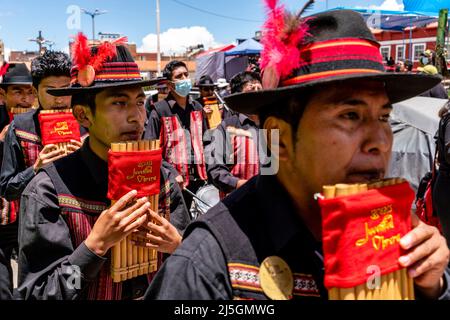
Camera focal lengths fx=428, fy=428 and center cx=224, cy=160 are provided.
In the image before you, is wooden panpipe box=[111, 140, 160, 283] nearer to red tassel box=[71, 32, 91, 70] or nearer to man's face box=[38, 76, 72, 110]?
red tassel box=[71, 32, 91, 70]

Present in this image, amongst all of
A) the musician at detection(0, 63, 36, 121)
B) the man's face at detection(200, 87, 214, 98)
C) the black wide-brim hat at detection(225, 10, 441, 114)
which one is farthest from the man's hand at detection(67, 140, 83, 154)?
the man's face at detection(200, 87, 214, 98)

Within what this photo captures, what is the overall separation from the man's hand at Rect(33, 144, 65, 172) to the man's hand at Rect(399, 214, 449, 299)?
2.30m

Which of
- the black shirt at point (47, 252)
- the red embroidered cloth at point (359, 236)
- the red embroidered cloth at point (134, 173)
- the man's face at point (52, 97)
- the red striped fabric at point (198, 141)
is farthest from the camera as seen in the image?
the red striped fabric at point (198, 141)

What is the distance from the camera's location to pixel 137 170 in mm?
2107

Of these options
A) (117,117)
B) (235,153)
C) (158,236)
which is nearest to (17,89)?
(235,153)

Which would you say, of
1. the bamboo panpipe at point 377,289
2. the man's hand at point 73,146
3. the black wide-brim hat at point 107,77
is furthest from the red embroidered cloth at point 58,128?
the bamboo panpipe at point 377,289

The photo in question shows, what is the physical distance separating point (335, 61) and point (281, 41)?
0.20m

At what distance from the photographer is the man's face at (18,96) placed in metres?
4.56

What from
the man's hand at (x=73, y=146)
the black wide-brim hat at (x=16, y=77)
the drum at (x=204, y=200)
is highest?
the black wide-brim hat at (x=16, y=77)

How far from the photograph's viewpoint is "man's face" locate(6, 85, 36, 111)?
15.0 ft

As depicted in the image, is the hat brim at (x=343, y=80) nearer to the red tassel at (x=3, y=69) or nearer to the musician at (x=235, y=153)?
the musician at (x=235, y=153)

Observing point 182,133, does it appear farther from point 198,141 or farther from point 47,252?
point 47,252

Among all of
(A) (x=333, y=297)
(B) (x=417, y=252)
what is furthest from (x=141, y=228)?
(B) (x=417, y=252)
